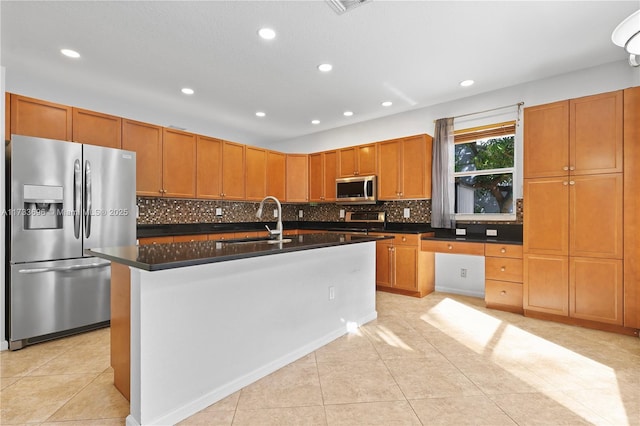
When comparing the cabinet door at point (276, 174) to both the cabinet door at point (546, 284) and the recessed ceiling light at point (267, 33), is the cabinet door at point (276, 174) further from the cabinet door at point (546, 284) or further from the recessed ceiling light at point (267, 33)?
the cabinet door at point (546, 284)

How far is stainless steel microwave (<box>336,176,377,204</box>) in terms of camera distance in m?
4.84

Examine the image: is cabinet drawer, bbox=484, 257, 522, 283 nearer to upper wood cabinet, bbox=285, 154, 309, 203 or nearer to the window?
the window

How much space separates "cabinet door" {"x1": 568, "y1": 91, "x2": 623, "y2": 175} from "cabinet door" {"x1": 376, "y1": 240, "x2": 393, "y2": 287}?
2.32 m

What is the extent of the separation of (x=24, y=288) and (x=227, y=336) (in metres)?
2.08

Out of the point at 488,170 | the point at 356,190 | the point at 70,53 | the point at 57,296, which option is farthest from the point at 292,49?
the point at 57,296

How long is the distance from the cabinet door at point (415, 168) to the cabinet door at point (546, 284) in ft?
→ 5.22

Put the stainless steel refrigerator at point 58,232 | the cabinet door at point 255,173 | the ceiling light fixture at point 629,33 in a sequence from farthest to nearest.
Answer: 1. the cabinet door at point 255,173
2. the stainless steel refrigerator at point 58,232
3. the ceiling light fixture at point 629,33

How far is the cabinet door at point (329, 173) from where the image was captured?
541cm

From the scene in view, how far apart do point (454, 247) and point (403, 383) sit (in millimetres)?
2340

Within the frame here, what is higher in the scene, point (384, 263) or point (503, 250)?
point (503, 250)

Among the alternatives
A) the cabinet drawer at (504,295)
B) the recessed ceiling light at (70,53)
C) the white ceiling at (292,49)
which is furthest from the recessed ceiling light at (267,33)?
the cabinet drawer at (504,295)

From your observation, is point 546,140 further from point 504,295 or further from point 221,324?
point 221,324

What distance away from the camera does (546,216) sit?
3254 millimetres

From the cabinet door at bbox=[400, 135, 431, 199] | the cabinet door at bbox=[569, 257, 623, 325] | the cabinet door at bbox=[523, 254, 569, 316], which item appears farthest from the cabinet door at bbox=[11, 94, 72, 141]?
the cabinet door at bbox=[569, 257, 623, 325]
